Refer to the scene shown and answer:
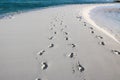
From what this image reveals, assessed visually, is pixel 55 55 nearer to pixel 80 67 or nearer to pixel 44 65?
pixel 44 65

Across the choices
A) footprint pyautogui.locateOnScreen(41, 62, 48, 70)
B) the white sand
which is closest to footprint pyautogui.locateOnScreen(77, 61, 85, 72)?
the white sand

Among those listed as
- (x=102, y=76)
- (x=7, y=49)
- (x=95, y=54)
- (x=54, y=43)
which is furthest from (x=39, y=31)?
(x=102, y=76)

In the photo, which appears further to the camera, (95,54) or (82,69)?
(95,54)

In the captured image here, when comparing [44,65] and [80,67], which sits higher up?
[44,65]

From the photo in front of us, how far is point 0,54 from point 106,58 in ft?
10.4

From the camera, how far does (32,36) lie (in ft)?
22.0

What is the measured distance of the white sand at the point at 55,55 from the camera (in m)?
4.20

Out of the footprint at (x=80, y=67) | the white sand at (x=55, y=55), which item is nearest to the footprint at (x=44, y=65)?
the white sand at (x=55, y=55)

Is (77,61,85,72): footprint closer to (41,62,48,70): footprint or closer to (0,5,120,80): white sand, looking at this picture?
(0,5,120,80): white sand

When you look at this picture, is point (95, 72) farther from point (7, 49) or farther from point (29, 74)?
point (7, 49)

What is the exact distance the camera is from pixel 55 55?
203 inches

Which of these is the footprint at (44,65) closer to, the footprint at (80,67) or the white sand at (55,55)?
the white sand at (55,55)

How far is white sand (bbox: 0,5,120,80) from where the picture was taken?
165 inches

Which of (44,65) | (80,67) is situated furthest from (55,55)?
(80,67)
